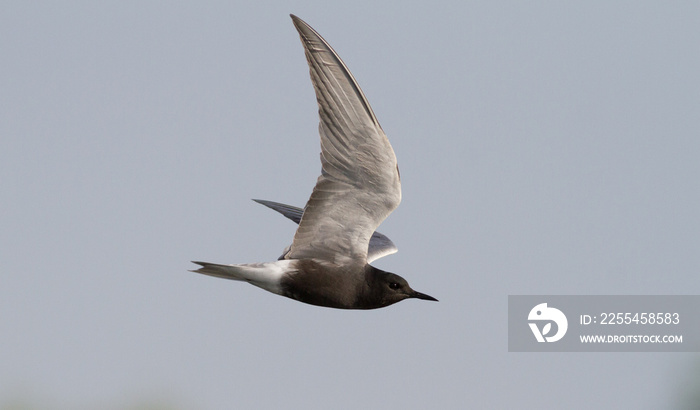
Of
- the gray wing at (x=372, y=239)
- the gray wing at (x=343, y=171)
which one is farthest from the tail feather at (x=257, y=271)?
the gray wing at (x=372, y=239)

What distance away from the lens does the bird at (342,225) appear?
10.4 meters

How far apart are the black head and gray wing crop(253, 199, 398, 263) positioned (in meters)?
1.09

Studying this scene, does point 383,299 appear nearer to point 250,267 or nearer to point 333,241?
point 333,241

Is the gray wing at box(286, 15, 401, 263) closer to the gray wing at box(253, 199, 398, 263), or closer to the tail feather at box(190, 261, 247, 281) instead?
the tail feather at box(190, 261, 247, 281)

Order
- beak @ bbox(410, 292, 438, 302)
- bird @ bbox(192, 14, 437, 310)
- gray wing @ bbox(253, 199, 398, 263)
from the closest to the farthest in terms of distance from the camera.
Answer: bird @ bbox(192, 14, 437, 310), beak @ bbox(410, 292, 438, 302), gray wing @ bbox(253, 199, 398, 263)

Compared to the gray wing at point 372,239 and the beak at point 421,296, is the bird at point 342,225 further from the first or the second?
the gray wing at point 372,239

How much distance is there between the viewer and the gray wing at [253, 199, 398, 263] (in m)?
12.7

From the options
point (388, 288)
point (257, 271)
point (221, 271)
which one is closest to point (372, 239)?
point (388, 288)

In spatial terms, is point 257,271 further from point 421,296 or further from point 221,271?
point 421,296

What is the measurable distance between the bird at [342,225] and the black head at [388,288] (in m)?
0.01

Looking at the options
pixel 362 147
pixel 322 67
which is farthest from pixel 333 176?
pixel 322 67

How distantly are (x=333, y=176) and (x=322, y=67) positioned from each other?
1400 mm

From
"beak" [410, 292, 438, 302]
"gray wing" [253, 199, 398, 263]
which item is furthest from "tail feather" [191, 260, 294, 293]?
"beak" [410, 292, 438, 302]

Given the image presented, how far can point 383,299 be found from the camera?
11.3 m
